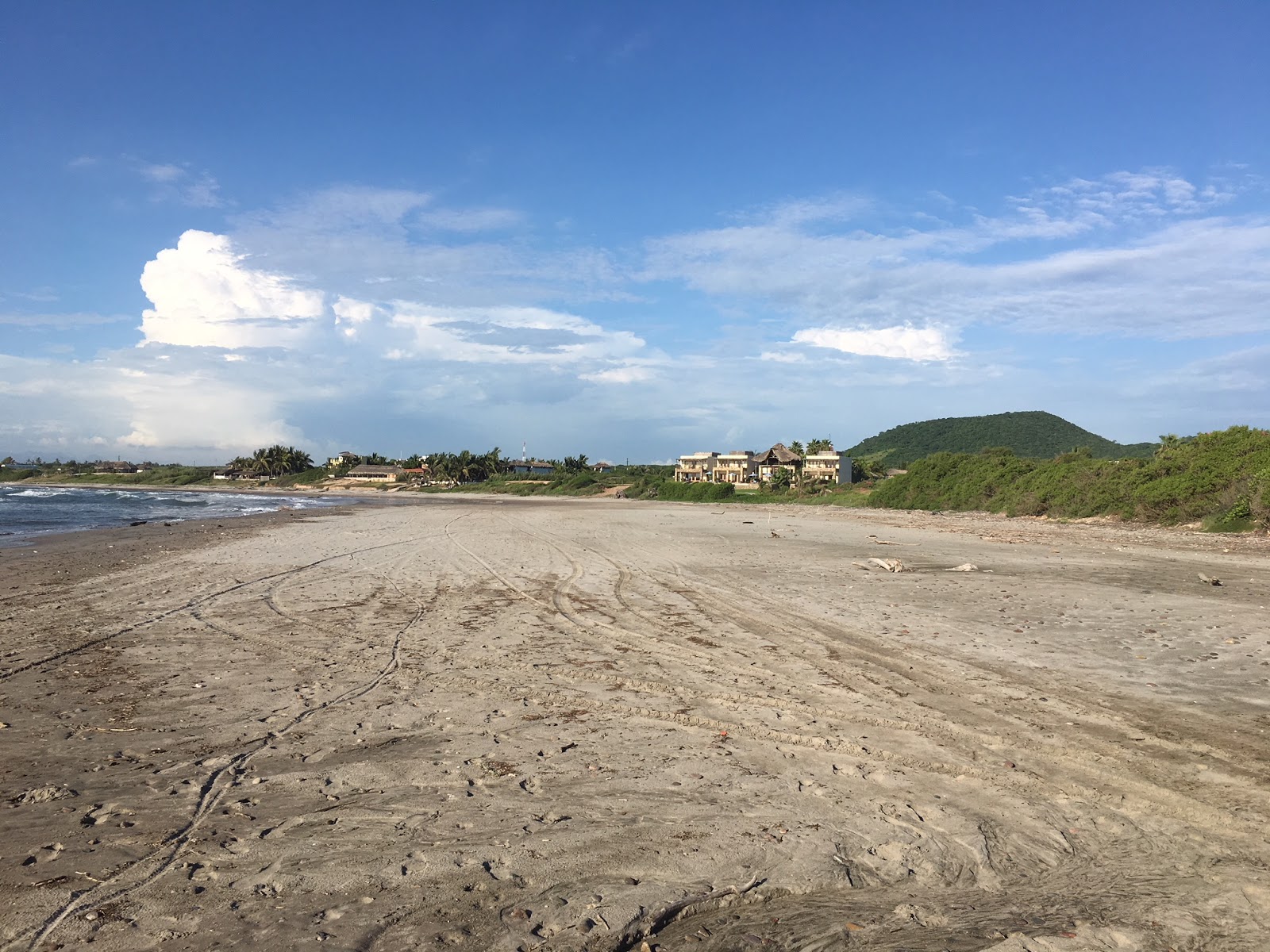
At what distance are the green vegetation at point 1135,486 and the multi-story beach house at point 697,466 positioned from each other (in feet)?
220

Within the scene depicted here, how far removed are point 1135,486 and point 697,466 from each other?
89997 mm

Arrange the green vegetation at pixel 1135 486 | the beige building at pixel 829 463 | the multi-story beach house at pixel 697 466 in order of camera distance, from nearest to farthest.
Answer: the green vegetation at pixel 1135 486, the beige building at pixel 829 463, the multi-story beach house at pixel 697 466

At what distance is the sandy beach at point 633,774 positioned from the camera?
368cm

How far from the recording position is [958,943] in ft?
11.5

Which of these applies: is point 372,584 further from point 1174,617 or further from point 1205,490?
point 1205,490

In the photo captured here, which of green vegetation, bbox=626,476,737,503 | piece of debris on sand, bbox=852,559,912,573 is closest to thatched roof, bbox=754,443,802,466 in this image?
green vegetation, bbox=626,476,737,503

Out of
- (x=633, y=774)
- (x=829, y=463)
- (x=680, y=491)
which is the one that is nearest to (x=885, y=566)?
(x=633, y=774)

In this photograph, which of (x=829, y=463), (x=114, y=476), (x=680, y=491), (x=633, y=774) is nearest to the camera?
(x=633, y=774)

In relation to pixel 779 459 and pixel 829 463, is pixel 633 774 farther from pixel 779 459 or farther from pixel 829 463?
pixel 779 459

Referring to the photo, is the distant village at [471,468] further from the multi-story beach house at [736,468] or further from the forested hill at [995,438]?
the forested hill at [995,438]

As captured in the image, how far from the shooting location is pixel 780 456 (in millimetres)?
107625

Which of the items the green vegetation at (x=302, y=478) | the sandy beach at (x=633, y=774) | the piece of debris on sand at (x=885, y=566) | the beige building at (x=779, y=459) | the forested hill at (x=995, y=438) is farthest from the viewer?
the forested hill at (x=995, y=438)

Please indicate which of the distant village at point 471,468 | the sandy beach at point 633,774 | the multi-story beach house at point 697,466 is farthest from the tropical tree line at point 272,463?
the sandy beach at point 633,774

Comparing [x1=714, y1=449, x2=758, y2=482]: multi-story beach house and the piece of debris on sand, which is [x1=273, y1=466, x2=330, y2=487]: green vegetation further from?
the piece of debris on sand
